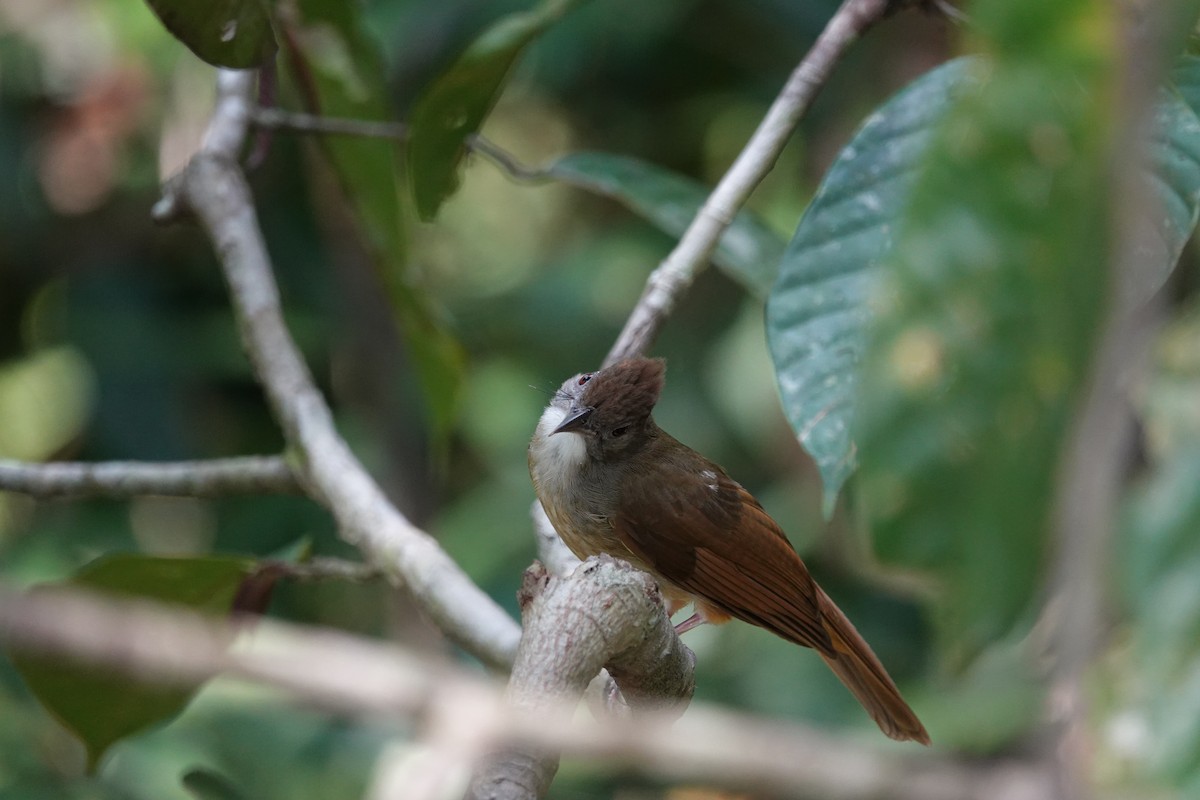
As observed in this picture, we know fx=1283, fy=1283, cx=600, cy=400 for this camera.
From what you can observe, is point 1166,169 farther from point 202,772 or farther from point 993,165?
point 202,772

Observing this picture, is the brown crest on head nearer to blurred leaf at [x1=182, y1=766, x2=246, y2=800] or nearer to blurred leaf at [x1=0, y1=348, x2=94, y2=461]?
blurred leaf at [x1=182, y1=766, x2=246, y2=800]

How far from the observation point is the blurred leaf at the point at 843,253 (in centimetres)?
180

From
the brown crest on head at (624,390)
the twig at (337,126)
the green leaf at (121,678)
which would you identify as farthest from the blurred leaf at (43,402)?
the brown crest on head at (624,390)

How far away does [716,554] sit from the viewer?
2.50 meters

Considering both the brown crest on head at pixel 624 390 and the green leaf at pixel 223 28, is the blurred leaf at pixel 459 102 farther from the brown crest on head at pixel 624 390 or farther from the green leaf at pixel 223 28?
the brown crest on head at pixel 624 390

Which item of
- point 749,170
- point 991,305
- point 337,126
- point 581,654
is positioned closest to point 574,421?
point 749,170

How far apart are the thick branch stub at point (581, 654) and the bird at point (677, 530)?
752mm

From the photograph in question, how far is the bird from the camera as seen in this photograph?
2459 millimetres

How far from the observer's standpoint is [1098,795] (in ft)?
2.09

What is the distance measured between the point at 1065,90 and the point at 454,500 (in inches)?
205

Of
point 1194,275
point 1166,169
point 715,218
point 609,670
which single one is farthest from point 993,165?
point 1194,275

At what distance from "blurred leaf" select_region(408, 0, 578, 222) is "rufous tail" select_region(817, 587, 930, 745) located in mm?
1117

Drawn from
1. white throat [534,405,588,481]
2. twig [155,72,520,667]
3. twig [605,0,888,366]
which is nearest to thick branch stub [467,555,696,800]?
twig [155,72,520,667]

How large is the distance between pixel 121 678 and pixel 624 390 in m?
1.01
